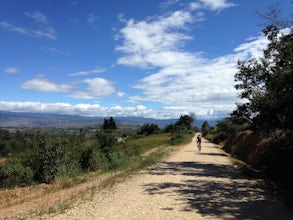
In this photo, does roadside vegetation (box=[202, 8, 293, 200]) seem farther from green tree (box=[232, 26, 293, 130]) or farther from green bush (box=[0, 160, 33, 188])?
green bush (box=[0, 160, 33, 188])

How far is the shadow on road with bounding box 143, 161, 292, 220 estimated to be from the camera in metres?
9.09

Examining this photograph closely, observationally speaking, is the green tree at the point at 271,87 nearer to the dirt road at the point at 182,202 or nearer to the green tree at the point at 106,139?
the dirt road at the point at 182,202

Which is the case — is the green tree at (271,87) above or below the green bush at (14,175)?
above

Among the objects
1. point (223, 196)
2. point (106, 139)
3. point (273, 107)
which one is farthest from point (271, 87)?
point (106, 139)

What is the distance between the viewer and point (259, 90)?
21.1 m

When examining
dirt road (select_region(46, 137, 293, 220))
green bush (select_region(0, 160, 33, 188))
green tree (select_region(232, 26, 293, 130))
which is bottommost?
green bush (select_region(0, 160, 33, 188))

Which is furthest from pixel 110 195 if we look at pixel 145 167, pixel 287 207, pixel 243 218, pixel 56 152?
pixel 145 167

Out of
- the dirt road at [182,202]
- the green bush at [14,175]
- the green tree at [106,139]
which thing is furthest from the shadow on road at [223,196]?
the green tree at [106,139]

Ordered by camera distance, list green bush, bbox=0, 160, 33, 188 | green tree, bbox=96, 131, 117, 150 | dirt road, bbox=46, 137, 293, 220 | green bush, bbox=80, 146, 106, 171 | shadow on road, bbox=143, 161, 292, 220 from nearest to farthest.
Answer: dirt road, bbox=46, 137, 293, 220, shadow on road, bbox=143, 161, 292, 220, green bush, bbox=0, 160, 33, 188, green bush, bbox=80, 146, 106, 171, green tree, bbox=96, 131, 117, 150

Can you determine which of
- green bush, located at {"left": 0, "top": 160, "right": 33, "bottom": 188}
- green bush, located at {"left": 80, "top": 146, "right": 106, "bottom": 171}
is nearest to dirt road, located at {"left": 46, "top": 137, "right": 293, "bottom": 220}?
green bush, located at {"left": 0, "top": 160, "right": 33, "bottom": 188}

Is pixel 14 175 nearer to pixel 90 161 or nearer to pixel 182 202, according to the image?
pixel 90 161

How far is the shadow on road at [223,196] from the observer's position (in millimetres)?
9094

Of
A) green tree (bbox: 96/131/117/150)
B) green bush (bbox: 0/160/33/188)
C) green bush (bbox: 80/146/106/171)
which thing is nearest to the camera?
green bush (bbox: 0/160/33/188)

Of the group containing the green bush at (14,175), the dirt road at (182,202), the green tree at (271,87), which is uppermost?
the green tree at (271,87)
